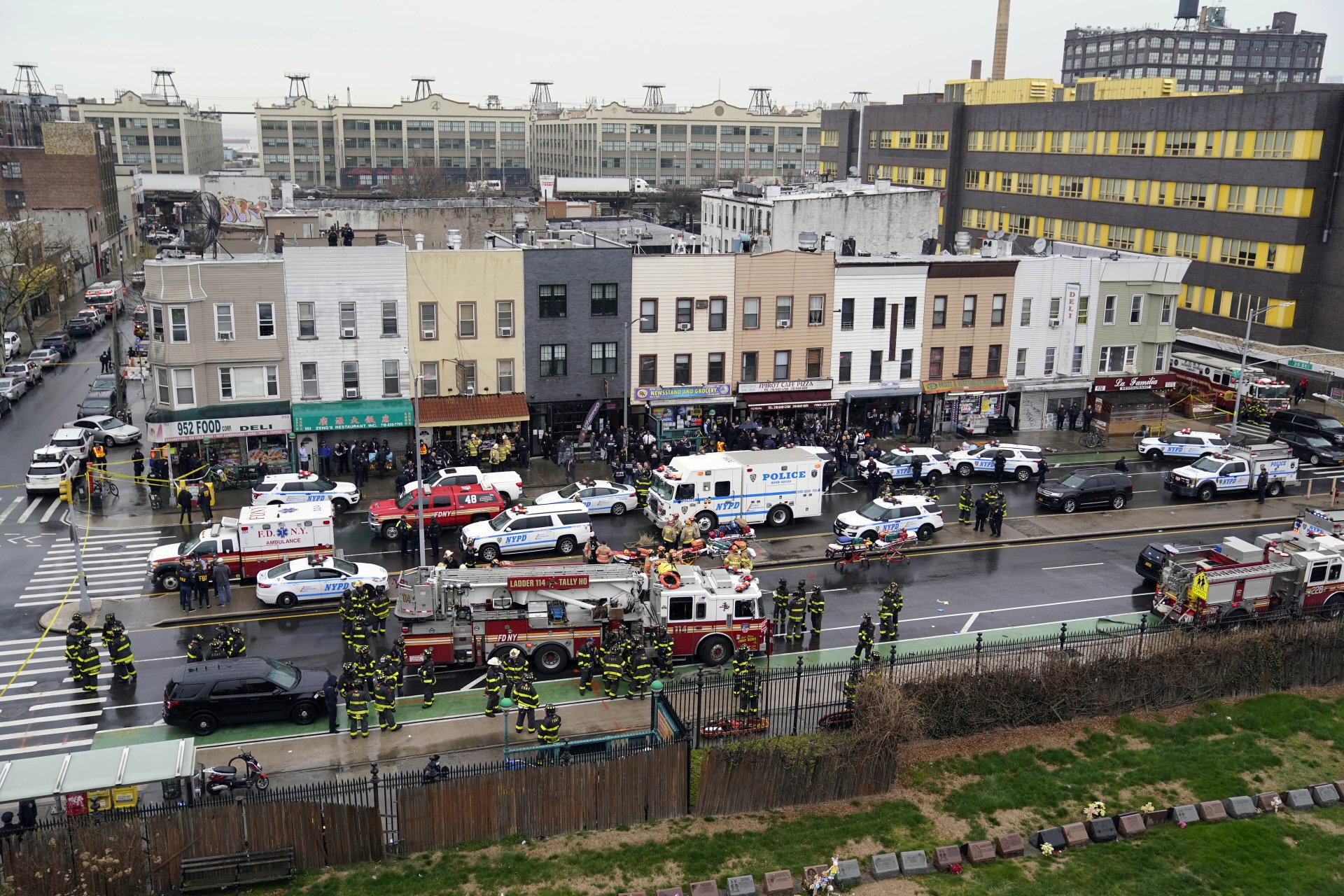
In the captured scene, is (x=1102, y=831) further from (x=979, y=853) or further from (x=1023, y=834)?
(x=979, y=853)

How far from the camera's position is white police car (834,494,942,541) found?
38.1 meters

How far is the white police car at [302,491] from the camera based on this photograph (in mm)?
39594

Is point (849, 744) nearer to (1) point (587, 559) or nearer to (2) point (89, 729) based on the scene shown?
(1) point (587, 559)

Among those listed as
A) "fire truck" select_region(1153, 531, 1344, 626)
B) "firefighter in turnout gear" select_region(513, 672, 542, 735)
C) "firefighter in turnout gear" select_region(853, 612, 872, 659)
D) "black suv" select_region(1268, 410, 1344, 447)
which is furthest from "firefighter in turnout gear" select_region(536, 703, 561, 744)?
"black suv" select_region(1268, 410, 1344, 447)

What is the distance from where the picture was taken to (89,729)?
24.9 metres

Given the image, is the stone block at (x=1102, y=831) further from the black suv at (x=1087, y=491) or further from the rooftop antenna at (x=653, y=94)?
the rooftop antenna at (x=653, y=94)

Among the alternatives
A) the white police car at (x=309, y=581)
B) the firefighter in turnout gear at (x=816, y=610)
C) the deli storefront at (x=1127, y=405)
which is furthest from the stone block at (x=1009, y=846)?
the deli storefront at (x=1127, y=405)

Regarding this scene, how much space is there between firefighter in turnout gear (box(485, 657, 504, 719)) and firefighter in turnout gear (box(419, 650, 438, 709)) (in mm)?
1292

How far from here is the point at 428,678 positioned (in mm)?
26219

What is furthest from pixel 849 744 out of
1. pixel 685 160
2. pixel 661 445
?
pixel 685 160

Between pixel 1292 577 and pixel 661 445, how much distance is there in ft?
81.7

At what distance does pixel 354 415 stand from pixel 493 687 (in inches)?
894

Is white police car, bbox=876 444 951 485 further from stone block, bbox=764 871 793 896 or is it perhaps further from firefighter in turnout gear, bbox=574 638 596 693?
stone block, bbox=764 871 793 896

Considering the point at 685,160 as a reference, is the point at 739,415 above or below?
below
